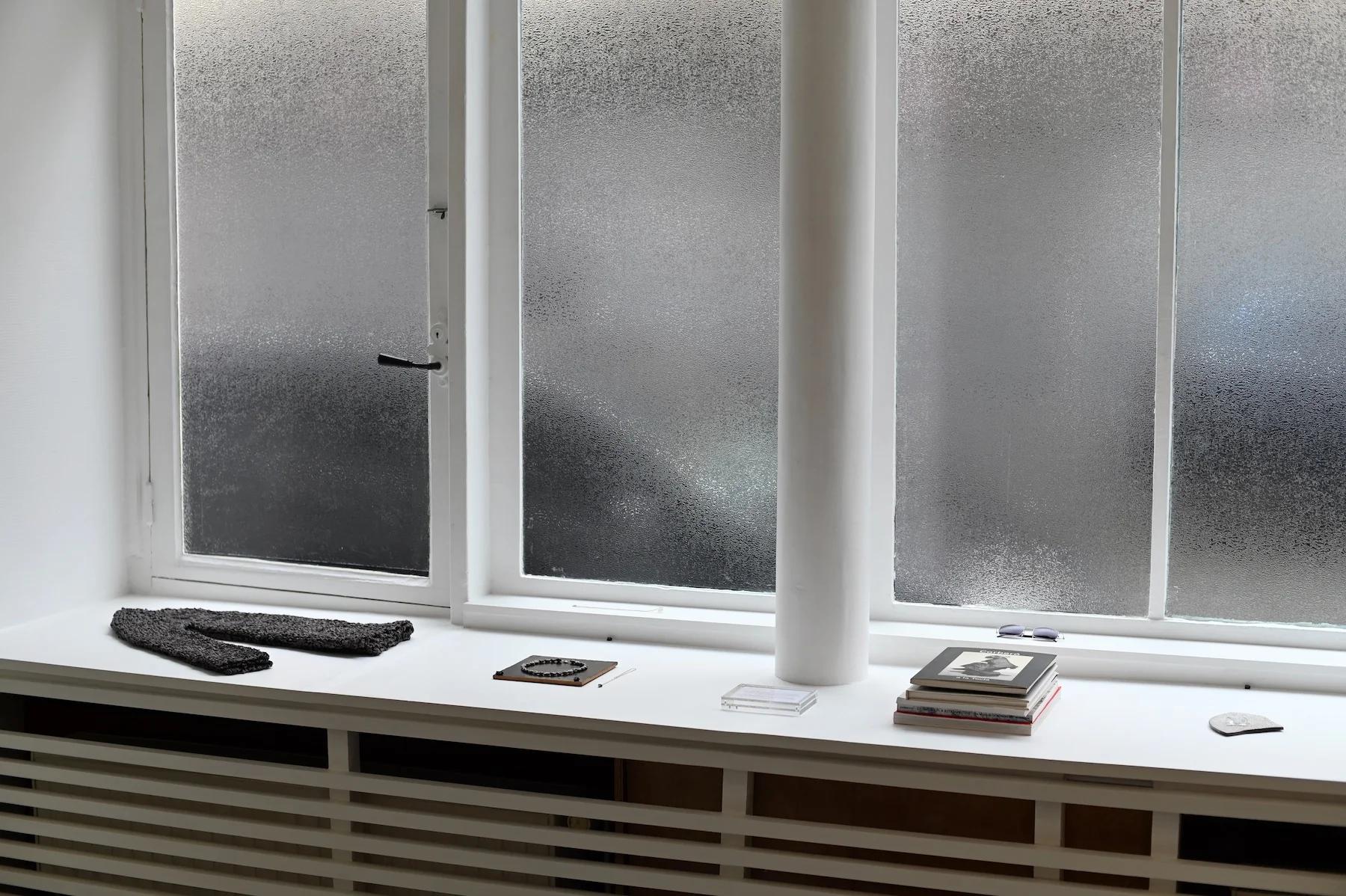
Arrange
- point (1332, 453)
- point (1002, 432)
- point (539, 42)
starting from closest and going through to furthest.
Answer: point (1332, 453), point (1002, 432), point (539, 42)

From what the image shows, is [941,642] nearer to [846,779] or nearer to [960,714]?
[960,714]

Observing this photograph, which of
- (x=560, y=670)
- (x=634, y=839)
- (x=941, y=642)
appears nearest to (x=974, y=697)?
(x=941, y=642)

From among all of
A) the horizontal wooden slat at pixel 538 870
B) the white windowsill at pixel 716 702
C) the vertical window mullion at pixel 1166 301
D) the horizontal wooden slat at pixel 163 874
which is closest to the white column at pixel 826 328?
the white windowsill at pixel 716 702

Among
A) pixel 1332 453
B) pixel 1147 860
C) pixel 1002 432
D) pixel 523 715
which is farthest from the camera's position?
pixel 1002 432

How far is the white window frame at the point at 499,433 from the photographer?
85.5 inches

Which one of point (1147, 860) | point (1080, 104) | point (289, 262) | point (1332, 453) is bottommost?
point (1147, 860)

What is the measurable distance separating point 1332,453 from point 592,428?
1314 mm

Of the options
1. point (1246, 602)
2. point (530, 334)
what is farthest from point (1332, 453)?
point (530, 334)

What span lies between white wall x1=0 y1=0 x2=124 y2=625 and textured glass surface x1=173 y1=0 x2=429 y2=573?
159 mm

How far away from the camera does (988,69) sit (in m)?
2.11

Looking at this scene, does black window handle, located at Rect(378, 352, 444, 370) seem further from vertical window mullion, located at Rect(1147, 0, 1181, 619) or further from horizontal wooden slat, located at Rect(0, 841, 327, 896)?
vertical window mullion, located at Rect(1147, 0, 1181, 619)

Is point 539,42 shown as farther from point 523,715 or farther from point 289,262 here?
point 523,715

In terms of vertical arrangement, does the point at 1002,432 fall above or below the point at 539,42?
below

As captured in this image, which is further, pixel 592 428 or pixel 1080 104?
pixel 592 428
